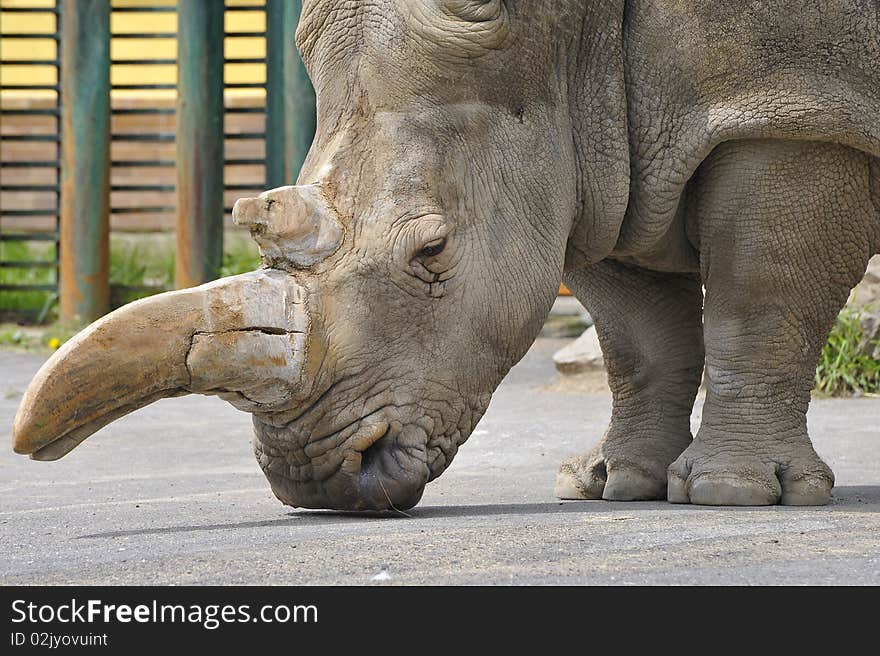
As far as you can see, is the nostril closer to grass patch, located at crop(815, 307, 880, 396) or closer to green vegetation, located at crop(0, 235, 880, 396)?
grass patch, located at crop(815, 307, 880, 396)

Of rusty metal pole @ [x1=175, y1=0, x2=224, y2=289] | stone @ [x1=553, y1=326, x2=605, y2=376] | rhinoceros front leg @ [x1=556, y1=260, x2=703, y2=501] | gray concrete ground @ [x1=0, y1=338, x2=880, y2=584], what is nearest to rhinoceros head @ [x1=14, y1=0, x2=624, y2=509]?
gray concrete ground @ [x1=0, y1=338, x2=880, y2=584]

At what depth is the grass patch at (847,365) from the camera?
826cm

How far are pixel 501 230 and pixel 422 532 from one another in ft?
2.99

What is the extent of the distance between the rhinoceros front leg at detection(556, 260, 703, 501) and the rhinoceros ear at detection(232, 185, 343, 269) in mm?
1475

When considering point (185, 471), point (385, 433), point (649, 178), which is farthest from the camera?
point (185, 471)

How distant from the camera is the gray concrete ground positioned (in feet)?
10.4

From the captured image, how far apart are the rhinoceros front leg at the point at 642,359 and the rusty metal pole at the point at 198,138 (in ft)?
20.0

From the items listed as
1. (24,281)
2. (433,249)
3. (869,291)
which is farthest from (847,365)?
(24,281)

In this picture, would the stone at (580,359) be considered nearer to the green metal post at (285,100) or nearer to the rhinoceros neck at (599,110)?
the green metal post at (285,100)

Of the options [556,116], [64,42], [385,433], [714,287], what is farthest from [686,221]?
[64,42]

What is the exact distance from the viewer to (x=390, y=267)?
13.2 ft

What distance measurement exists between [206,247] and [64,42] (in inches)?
68.8

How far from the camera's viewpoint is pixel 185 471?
5934 mm

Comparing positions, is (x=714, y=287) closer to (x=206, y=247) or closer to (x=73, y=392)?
(x=73, y=392)
